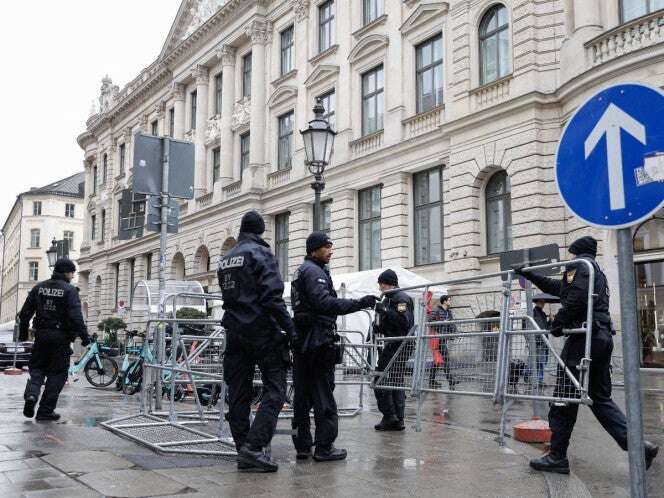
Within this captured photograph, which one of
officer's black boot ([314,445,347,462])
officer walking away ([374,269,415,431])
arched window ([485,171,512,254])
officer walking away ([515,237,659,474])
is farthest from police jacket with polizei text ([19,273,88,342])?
arched window ([485,171,512,254])

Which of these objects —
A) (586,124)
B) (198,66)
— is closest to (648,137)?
(586,124)

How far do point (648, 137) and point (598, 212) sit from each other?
44 centimetres

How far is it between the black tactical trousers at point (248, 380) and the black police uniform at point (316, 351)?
1.36 feet

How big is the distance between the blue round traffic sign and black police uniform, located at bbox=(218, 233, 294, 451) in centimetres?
269

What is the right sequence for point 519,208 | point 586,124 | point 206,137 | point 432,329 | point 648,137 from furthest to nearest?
point 206,137
point 519,208
point 432,329
point 586,124
point 648,137

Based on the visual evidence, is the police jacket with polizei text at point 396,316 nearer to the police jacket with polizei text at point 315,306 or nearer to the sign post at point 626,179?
the police jacket with polizei text at point 315,306

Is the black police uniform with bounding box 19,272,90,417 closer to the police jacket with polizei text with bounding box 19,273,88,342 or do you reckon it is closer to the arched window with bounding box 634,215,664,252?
the police jacket with polizei text with bounding box 19,273,88,342

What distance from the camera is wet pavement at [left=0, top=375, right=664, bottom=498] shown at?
517cm

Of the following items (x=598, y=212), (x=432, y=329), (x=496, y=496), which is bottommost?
(x=496, y=496)

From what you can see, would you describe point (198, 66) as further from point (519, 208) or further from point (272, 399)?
point (272, 399)

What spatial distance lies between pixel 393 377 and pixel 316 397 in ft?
5.37

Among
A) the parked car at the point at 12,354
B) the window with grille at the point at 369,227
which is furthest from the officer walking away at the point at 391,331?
the parked car at the point at 12,354

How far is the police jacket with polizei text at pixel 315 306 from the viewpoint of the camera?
6.34 m

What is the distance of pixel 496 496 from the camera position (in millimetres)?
5098
